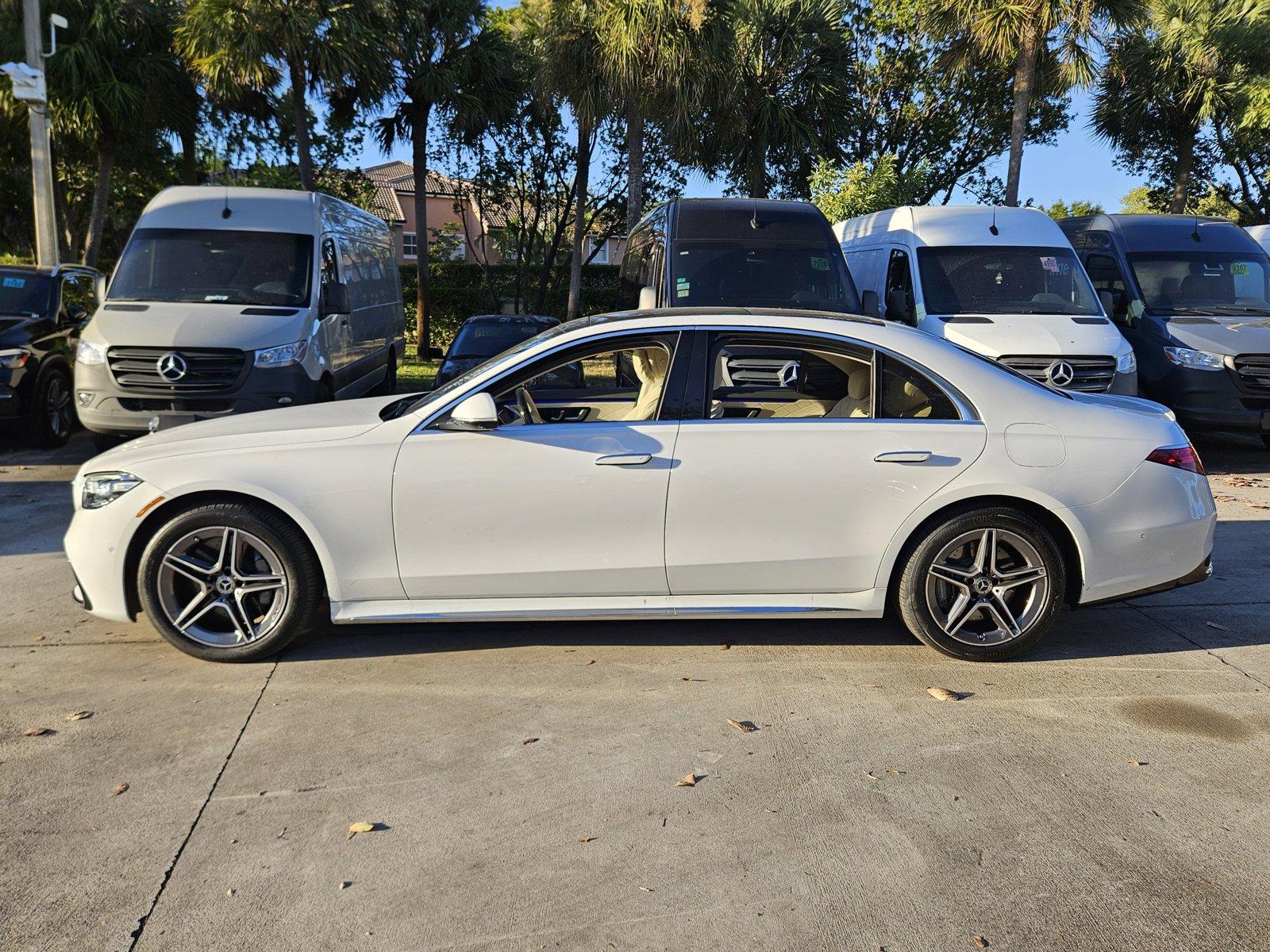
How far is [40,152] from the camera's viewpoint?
14.5 m

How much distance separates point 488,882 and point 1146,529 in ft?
10.8

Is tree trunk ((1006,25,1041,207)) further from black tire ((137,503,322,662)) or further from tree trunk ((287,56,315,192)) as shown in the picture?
black tire ((137,503,322,662))

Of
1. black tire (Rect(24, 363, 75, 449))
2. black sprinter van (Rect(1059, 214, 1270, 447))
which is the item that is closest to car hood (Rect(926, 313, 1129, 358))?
black sprinter van (Rect(1059, 214, 1270, 447))

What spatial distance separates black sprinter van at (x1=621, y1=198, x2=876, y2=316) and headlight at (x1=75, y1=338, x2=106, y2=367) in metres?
4.69

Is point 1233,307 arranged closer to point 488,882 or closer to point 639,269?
point 639,269

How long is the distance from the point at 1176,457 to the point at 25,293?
34.6 ft

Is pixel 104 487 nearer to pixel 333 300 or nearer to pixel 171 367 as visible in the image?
pixel 171 367

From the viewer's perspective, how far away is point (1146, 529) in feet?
15.5

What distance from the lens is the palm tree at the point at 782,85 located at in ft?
78.0

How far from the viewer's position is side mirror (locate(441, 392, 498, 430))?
452 centimetres

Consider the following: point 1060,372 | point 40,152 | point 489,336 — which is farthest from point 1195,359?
point 40,152

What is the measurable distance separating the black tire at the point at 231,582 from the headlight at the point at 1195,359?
353 inches

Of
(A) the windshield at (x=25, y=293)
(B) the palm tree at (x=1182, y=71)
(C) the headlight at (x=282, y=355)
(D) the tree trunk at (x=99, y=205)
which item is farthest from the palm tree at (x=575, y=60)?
(B) the palm tree at (x=1182, y=71)

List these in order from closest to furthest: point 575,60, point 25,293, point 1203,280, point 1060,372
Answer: point 1060,372 → point 25,293 → point 1203,280 → point 575,60
